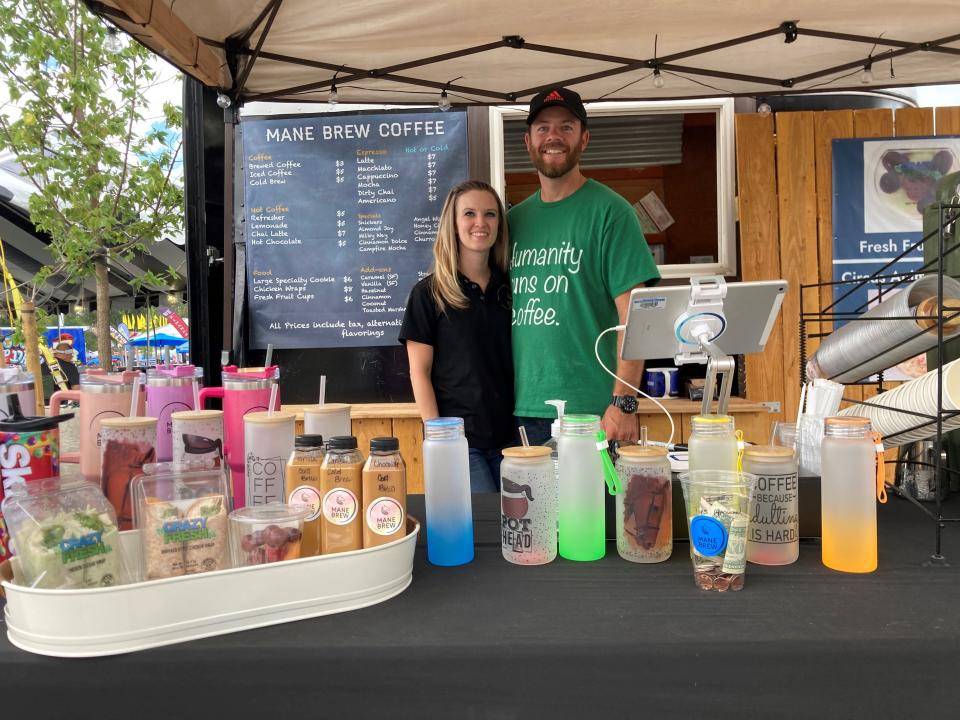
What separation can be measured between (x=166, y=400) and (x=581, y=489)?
0.74m

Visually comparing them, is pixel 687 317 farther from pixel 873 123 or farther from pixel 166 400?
pixel 873 123

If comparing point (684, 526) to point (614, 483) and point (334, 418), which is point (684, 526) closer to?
point (614, 483)

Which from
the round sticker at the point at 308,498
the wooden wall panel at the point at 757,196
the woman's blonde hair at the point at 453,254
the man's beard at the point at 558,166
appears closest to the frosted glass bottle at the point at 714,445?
the round sticker at the point at 308,498

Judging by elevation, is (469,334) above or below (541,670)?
above

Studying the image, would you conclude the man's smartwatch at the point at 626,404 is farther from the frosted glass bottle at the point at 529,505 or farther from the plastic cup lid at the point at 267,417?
the plastic cup lid at the point at 267,417

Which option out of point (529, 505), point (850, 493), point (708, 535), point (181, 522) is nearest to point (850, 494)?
point (850, 493)

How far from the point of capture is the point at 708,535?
94 centimetres

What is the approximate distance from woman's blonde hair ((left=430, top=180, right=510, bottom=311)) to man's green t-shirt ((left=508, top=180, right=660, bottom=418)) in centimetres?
8

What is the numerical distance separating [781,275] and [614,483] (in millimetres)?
2484

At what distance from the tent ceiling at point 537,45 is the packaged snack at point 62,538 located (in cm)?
141

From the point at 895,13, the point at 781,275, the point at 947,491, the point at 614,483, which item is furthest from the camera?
the point at 781,275

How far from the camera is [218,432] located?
1122 mm

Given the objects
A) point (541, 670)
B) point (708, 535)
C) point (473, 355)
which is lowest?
point (541, 670)

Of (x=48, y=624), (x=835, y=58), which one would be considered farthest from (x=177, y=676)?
(x=835, y=58)
